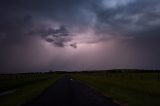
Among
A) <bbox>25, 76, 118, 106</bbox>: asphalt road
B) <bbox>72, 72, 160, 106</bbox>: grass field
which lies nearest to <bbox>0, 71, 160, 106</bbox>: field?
<bbox>72, 72, 160, 106</bbox>: grass field

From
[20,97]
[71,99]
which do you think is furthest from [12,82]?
[71,99]

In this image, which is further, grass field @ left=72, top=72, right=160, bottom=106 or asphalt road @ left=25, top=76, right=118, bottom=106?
grass field @ left=72, top=72, right=160, bottom=106

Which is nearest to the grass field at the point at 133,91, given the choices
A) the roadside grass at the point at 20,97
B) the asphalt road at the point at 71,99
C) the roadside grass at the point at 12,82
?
the asphalt road at the point at 71,99

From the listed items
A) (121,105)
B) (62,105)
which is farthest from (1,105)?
(121,105)

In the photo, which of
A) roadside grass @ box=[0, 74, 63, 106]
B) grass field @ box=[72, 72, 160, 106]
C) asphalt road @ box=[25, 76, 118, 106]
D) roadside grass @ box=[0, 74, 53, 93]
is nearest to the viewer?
asphalt road @ box=[25, 76, 118, 106]

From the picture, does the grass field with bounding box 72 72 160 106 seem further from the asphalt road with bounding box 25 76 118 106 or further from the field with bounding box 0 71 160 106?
the asphalt road with bounding box 25 76 118 106

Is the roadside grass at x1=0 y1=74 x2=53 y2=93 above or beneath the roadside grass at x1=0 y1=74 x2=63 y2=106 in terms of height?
above

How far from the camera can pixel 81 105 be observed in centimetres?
1789

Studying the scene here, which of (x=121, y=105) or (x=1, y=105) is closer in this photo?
(x=121, y=105)

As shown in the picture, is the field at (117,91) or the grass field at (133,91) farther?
the field at (117,91)

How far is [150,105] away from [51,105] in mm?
6480

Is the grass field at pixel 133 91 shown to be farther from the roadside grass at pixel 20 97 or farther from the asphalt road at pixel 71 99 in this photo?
the roadside grass at pixel 20 97

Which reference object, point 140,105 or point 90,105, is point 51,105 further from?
point 140,105

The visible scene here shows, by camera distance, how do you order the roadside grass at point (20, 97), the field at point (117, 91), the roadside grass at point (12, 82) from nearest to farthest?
the field at point (117, 91)
the roadside grass at point (20, 97)
the roadside grass at point (12, 82)
